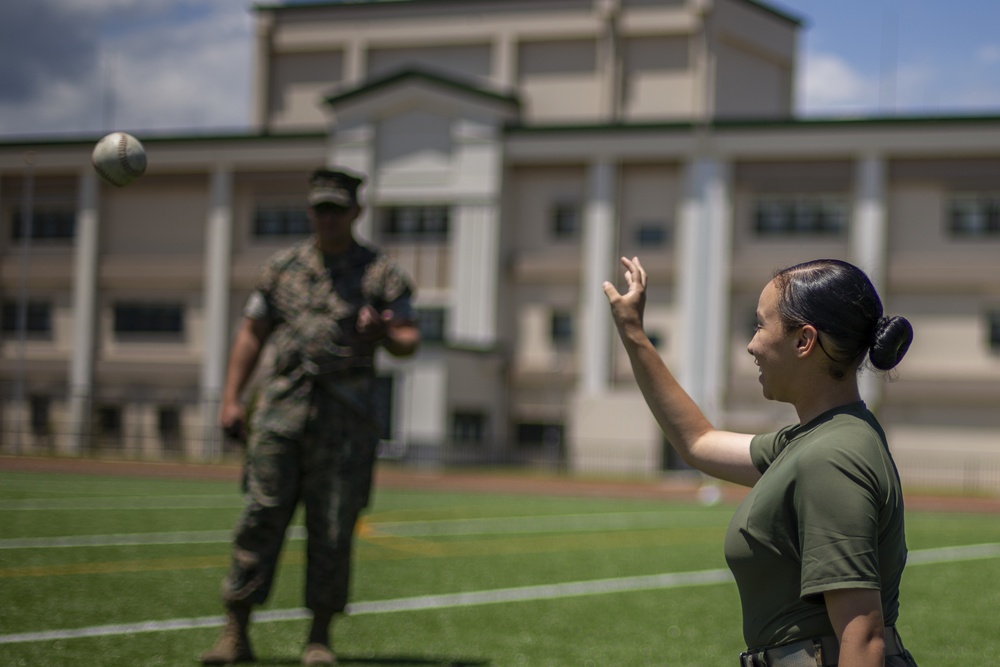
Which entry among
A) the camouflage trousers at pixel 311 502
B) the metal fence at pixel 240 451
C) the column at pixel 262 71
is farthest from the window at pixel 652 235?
the camouflage trousers at pixel 311 502

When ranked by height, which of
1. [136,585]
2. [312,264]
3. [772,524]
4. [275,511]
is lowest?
[136,585]

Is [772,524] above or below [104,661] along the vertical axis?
above

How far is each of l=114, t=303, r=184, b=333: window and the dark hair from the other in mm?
46615

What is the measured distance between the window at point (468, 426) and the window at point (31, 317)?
56.0 ft

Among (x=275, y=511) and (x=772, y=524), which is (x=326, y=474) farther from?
(x=772, y=524)

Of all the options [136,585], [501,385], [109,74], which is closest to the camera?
[109,74]

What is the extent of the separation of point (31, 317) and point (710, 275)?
26.2m

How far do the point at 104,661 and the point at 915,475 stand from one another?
1469 inches

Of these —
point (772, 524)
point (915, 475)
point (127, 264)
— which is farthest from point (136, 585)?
point (127, 264)

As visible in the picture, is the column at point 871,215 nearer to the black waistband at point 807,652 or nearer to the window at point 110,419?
the window at point 110,419

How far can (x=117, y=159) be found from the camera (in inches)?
215

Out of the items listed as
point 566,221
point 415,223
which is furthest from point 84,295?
point 566,221

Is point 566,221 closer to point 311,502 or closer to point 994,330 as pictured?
point 994,330

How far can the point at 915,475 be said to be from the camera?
131 feet
